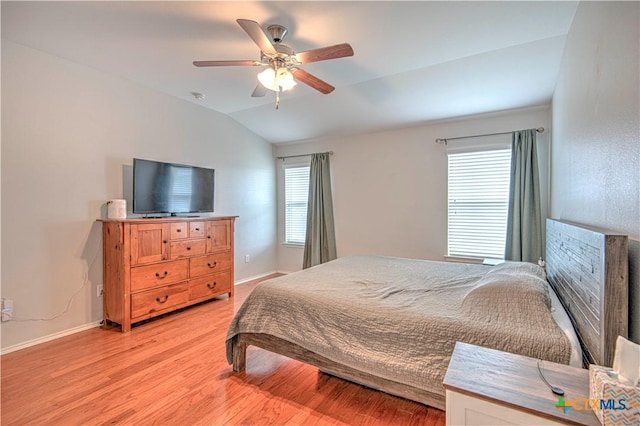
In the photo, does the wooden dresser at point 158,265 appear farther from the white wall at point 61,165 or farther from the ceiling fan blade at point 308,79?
the ceiling fan blade at point 308,79

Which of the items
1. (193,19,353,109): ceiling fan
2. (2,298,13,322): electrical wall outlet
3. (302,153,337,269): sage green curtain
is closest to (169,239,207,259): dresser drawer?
(2,298,13,322): electrical wall outlet

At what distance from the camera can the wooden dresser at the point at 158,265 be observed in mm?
2971

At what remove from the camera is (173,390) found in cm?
202

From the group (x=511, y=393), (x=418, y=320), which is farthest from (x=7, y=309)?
(x=511, y=393)

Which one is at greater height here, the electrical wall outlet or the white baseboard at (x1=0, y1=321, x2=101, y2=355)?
the electrical wall outlet

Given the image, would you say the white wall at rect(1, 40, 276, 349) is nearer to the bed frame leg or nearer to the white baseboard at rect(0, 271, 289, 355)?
the white baseboard at rect(0, 271, 289, 355)

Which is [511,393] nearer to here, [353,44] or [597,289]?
[597,289]

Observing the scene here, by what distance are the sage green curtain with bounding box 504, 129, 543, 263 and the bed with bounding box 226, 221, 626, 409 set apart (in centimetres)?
125

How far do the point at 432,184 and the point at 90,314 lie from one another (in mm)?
4238

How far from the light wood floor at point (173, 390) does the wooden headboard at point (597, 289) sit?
0.94m

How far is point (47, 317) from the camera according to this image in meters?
2.79

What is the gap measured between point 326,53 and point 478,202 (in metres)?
2.80

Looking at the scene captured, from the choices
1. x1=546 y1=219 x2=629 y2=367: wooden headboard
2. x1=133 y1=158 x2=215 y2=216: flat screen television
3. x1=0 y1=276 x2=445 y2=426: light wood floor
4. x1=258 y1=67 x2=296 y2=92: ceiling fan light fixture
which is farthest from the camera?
x1=133 y1=158 x2=215 y2=216: flat screen television

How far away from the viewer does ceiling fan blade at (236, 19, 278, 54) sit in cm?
178
